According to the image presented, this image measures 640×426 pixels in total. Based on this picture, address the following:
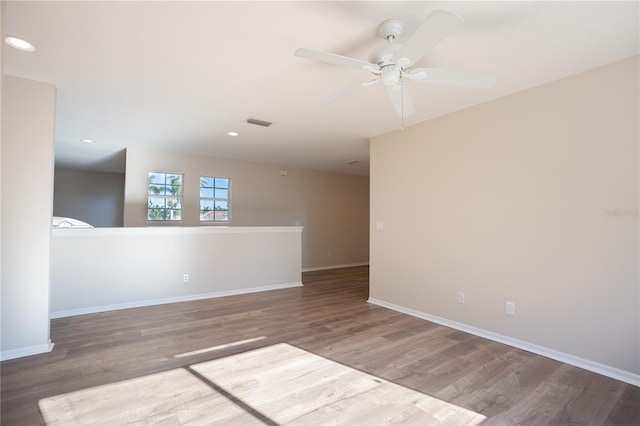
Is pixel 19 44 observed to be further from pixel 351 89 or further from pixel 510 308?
pixel 510 308

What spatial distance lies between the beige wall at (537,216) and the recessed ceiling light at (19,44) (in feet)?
12.2

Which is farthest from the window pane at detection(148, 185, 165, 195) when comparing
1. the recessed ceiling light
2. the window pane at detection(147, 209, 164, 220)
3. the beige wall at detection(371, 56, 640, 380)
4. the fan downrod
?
the fan downrod

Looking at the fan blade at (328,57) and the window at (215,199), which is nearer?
the fan blade at (328,57)

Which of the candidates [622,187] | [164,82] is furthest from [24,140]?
[622,187]

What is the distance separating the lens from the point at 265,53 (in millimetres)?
2281

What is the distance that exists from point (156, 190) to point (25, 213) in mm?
3335

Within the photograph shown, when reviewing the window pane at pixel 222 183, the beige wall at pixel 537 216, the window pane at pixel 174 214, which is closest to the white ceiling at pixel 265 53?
the beige wall at pixel 537 216

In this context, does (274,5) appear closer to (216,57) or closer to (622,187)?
(216,57)

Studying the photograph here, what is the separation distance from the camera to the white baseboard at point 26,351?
253cm

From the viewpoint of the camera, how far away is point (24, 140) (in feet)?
8.52

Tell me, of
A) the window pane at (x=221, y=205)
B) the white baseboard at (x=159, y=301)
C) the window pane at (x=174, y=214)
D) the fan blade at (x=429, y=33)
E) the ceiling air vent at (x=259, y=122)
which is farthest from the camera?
the window pane at (x=221, y=205)

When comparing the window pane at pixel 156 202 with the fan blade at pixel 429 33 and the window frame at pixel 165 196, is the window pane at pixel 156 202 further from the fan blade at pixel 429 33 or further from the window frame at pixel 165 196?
the fan blade at pixel 429 33

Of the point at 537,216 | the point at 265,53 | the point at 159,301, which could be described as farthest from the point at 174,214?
the point at 537,216

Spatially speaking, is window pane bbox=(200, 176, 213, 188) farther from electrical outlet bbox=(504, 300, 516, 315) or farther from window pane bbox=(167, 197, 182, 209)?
electrical outlet bbox=(504, 300, 516, 315)
